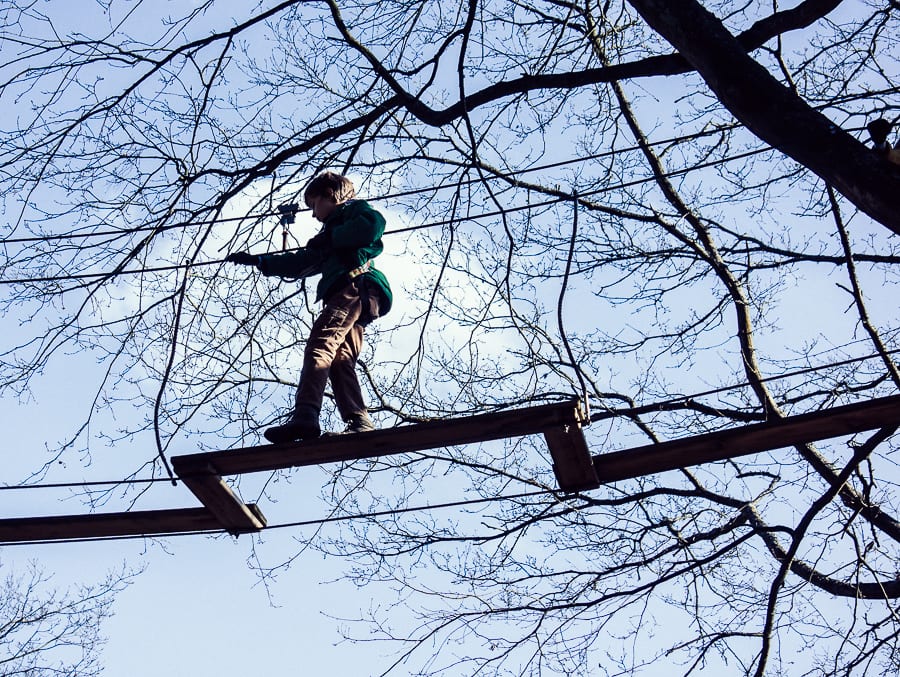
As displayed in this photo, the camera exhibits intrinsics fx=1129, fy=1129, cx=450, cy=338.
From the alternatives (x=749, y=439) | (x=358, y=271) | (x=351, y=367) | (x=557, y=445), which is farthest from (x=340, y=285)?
(x=749, y=439)

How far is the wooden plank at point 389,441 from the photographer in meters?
5.07

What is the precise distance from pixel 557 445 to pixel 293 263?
5.94 ft

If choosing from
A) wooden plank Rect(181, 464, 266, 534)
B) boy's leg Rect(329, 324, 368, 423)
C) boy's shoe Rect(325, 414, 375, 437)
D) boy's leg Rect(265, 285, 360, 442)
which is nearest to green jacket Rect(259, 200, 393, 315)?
boy's leg Rect(265, 285, 360, 442)

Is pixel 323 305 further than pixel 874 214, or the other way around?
pixel 323 305

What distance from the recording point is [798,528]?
736cm

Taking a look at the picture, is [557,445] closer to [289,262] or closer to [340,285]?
[340,285]

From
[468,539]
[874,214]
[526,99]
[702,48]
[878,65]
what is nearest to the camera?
[874,214]

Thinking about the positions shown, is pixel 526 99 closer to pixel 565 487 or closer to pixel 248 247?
pixel 248 247

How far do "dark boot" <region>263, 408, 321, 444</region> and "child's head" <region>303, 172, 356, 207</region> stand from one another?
1327 mm

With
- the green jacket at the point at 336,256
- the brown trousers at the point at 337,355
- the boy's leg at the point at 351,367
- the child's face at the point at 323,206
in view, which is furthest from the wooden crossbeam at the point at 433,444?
the child's face at the point at 323,206

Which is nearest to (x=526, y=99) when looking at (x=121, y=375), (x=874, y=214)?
(x=121, y=375)

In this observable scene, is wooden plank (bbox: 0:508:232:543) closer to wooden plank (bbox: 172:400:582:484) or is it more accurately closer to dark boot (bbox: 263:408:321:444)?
wooden plank (bbox: 172:400:582:484)

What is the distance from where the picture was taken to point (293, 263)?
6023mm

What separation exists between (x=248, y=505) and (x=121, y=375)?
1.90 meters
